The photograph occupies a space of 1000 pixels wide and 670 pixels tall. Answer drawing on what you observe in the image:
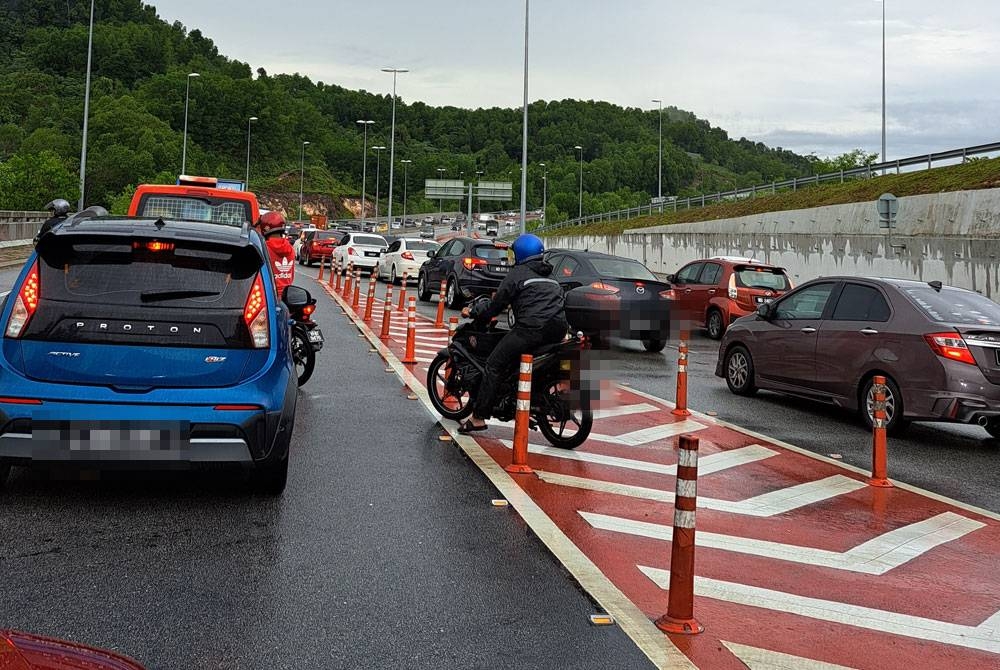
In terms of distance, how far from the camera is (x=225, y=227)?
7.02m

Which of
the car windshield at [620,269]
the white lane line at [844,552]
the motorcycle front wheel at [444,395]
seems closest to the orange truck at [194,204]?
the motorcycle front wheel at [444,395]

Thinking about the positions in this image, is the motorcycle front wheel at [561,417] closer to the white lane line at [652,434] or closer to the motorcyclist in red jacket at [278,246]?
the white lane line at [652,434]

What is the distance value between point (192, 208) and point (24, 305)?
6379 millimetres

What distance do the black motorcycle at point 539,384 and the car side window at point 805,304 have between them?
3974 mm

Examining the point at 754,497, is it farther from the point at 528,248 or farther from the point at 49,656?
the point at 49,656

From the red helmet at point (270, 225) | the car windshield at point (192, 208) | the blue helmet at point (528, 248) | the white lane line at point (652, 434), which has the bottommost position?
the white lane line at point (652, 434)

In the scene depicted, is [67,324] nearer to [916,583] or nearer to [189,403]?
[189,403]

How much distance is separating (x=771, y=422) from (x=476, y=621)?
7158 millimetres

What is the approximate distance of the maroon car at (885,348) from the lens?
9.77 m

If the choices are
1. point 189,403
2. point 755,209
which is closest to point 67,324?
point 189,403

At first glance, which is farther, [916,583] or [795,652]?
[916,583]

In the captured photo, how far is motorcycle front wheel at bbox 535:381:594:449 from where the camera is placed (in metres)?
8.70

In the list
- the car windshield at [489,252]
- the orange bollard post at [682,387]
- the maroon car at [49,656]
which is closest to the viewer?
the maroon car at [49,656]

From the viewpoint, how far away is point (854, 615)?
5.04 m
